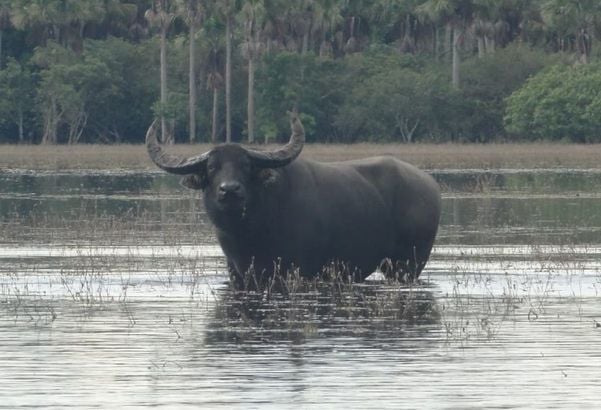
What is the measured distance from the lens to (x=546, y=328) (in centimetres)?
1465

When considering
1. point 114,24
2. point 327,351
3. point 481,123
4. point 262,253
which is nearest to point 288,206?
point 262,253

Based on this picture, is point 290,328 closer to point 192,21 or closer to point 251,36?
point 251,36

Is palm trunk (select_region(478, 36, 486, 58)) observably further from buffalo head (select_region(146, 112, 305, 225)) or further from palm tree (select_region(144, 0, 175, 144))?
buffalo head (select_region(146, 112, 305, 225))

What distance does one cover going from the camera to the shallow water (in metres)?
11.7

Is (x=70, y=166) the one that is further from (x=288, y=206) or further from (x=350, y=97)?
(x=288, y=206)

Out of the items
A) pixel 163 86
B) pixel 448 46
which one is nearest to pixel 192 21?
pixel 163 86

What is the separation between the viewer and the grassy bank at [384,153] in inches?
2217

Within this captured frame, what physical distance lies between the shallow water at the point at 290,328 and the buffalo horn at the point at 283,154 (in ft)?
4.03

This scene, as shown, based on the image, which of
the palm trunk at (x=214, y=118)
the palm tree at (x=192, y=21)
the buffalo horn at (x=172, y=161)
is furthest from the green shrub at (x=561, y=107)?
the buffalo horn at (x=172, y=161)

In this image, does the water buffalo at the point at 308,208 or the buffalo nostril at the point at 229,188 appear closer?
the buffalo nostril at the point at 229,188

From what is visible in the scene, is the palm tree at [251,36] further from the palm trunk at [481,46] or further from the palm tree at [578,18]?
the palm trunk at [481,46]

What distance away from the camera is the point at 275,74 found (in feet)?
266

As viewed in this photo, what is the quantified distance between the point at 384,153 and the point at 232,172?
47.7 metres

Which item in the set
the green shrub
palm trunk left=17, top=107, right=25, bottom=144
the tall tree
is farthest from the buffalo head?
palm trunk left=17, top=107, right=25, bottom=144
